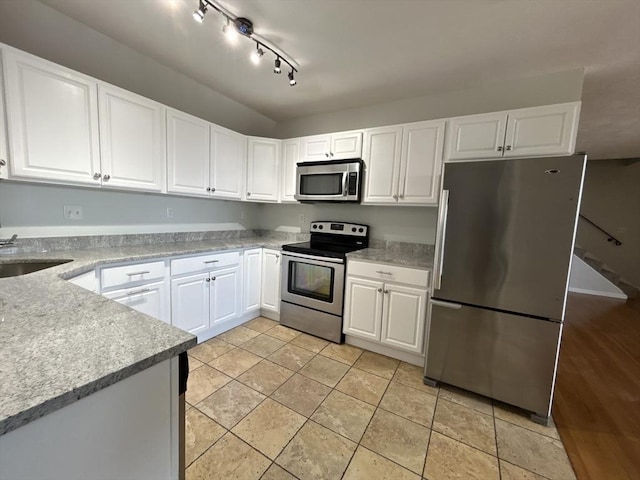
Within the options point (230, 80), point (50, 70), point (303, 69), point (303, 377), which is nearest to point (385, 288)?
point (303, 377)

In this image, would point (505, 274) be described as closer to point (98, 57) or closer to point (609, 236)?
point (98, 57)

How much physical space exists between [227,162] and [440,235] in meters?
2.25

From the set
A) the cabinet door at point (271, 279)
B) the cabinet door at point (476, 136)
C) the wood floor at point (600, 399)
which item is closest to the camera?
the wood floor at point (600, 399)

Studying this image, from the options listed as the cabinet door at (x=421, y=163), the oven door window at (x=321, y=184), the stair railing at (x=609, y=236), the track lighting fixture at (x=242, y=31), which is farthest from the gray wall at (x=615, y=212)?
the track lighting fixture at (x=242, y=31)

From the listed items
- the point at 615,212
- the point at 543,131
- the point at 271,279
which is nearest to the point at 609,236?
the point at 615,212

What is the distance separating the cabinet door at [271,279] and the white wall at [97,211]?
2.53 ft

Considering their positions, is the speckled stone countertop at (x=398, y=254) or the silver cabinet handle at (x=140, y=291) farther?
the speckled stone countertop at (x=398, y=254)

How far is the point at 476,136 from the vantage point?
222 cm

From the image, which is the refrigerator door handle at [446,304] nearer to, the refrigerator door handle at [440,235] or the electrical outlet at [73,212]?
the refrigerator door handle at [440,235]

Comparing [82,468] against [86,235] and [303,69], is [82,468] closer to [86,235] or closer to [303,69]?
[86,235]

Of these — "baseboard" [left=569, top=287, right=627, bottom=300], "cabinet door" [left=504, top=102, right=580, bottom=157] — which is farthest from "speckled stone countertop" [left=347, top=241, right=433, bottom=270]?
"baseboard" [left=569, top=287, right=627, bottom=300]

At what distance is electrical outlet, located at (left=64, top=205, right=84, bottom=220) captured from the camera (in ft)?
6.64

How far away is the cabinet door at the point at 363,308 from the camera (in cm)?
242

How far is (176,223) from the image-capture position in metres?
2.77
